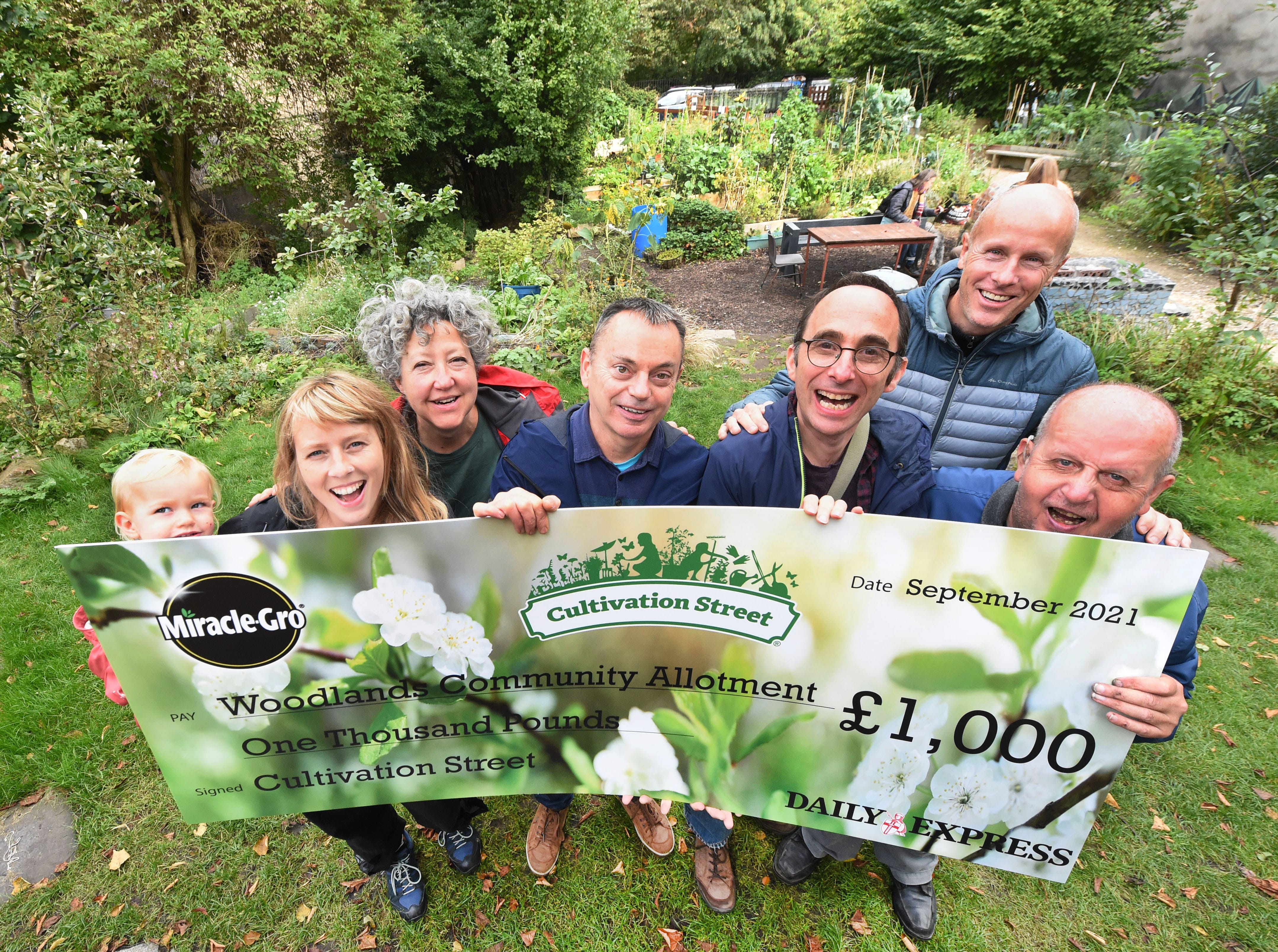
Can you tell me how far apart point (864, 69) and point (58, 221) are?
29.7 meters

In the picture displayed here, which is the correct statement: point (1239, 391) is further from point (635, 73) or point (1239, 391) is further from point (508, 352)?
point (635, 73)

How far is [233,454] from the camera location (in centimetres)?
622

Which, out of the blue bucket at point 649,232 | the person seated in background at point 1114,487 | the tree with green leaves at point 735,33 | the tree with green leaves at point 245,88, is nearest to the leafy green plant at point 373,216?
the blue bucket at point 649,232

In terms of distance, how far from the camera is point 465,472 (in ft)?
9.27

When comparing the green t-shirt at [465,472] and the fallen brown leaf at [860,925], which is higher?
the green t-shirt at [465,472]

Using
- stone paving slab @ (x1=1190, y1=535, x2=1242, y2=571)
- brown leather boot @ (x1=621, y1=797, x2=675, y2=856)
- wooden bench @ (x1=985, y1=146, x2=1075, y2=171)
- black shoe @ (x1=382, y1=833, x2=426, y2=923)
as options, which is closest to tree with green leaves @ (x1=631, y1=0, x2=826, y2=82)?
wooden bench @ (x1=985, y1=146, x2=1075, y2=171)

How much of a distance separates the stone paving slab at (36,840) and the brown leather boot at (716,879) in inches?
122

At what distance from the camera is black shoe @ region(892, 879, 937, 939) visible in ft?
8.63

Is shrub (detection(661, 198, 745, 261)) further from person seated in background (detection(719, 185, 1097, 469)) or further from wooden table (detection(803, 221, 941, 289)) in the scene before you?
person seated in background (detection(719, 185, 1097, 469))

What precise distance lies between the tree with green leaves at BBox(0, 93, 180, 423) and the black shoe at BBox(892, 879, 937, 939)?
26.7ft

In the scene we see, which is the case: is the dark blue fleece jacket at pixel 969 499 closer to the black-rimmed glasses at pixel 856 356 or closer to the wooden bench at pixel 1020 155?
the black-rimmed glasses at pixel 856 356

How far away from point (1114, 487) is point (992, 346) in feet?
3.86

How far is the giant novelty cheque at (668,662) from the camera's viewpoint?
1.73 meters

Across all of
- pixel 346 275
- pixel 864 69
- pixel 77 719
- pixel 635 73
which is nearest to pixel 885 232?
pixel 346 275
